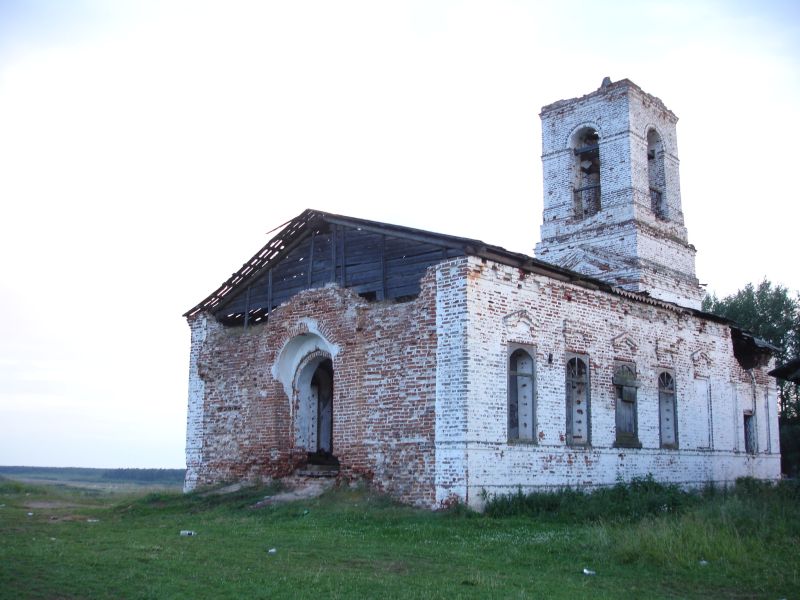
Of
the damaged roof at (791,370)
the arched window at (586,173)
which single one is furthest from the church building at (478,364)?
the damaged roof at (791,370)

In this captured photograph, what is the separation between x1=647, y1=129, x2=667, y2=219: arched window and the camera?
25766mm

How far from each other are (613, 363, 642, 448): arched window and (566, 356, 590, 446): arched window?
1.15 metres

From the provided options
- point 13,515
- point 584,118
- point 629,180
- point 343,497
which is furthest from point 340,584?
point 584,118

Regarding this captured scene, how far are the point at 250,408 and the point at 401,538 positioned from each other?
7.82 meters

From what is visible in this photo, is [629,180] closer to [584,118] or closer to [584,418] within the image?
[584,118]

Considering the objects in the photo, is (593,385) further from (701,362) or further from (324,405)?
(324,405)

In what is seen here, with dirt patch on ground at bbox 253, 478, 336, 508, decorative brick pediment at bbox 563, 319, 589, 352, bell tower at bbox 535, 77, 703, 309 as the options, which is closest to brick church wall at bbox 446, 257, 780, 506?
decorative brick pediment at bbox 563, 319, 589, 352

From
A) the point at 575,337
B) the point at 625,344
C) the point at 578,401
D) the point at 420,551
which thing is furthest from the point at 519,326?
the point at 420,551

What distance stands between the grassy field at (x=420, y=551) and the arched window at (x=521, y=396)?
1.61m

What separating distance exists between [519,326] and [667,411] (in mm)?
6295

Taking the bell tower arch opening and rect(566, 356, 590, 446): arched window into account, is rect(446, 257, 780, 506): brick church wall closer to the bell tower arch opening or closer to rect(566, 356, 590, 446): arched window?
rect(566, 356, 590, 446): arched window

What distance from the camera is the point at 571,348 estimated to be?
17062mm

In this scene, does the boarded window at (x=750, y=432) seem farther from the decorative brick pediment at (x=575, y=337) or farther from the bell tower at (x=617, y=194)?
the decorative brick pediment at (x=575, y=337)

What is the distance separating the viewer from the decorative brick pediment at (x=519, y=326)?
1570 centimetres
